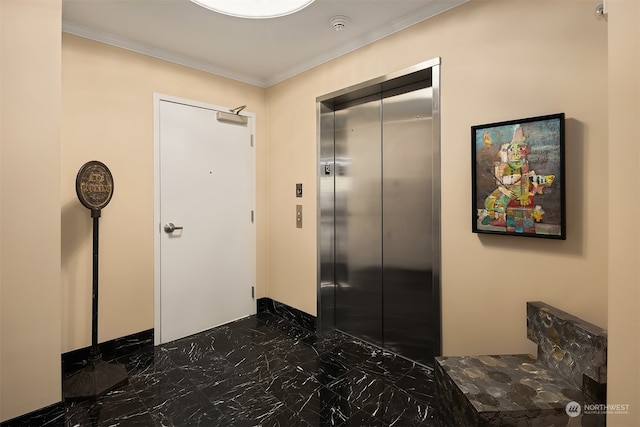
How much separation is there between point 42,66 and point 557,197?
2955 millimetres

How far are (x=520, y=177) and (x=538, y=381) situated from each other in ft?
3.50

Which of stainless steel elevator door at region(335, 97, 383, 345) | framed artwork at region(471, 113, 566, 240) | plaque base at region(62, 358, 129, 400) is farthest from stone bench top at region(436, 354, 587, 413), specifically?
plaque base at region(62, 358, 129, 400)

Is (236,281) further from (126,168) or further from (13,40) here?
(13,40)

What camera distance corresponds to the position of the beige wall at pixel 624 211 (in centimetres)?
89

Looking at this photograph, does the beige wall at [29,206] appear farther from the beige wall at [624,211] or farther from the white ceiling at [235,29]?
the beige wall at [624,211]

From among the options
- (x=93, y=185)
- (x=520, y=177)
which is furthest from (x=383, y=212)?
(x=93, y=185)

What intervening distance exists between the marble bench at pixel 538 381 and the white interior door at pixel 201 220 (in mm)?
2304

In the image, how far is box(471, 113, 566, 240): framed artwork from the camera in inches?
68.2

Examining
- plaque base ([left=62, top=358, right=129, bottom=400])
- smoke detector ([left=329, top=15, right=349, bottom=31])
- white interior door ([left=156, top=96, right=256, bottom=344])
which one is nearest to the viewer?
plaque base ([left=62, top=358, right=129, bottom=400])

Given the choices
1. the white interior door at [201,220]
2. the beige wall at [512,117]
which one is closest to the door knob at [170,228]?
the white interior door at [201,220]

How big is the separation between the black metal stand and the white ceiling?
4.75 ft

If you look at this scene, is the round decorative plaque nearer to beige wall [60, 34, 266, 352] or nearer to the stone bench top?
beige wall [60, 34, 266, 352]

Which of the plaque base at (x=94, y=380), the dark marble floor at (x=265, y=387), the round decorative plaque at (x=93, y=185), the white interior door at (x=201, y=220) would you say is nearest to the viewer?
the dark marble floor at (x=265, y=387)

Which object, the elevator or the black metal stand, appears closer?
the black metal stand
